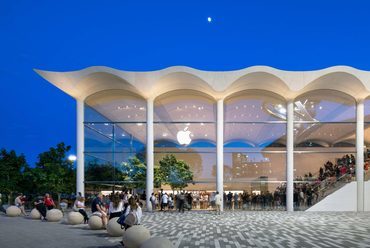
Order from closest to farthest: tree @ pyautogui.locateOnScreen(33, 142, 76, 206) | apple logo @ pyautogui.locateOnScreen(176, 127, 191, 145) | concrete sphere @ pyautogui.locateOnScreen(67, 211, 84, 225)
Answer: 1. concrete sphere @ pyautogui.locateOnScreen(67, 211, 84, 225)
2. apple logo @ pyautogui.locateOnScreen(176, 127, 191, 145)
3. tree @ pyautogui.locateOnScreen(33, 142, 76, 206)

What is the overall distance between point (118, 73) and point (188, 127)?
7.03 metres

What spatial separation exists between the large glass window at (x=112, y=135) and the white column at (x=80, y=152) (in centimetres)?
53

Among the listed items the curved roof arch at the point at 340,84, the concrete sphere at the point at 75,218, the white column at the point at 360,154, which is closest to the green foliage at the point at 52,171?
the concrete sphere at the point at 75,218

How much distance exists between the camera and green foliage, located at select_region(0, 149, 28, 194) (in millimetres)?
40875

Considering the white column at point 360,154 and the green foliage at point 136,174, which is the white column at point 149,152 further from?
the white column at point 360,154

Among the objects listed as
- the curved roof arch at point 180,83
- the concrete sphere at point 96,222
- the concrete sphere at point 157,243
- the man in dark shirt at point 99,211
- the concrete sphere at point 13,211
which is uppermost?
the curved roof arch at point 180,83

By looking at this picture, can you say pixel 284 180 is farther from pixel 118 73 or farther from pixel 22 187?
pixel 22 187

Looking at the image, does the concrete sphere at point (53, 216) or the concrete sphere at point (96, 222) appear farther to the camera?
the concrete sphere at point (53, 216)

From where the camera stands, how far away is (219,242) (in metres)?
14.8

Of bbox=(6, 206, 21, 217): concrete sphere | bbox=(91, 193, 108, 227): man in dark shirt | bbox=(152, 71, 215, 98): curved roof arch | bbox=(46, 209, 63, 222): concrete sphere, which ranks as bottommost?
bbox=(6, 206, 21, 217): concrete sphere

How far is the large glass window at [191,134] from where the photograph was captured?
110 ft

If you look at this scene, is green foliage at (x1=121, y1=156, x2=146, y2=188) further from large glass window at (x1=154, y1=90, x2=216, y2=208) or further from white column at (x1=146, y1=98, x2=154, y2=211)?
large glass window at (x1=154, y1=90, x2=216, y2=208)

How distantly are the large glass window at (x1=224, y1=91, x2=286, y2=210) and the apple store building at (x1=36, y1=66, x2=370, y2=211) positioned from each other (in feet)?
0.24

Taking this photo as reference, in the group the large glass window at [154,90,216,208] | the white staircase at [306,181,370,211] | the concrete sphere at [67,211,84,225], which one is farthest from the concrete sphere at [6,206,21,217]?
the white staircase at [306,181,370,211]
